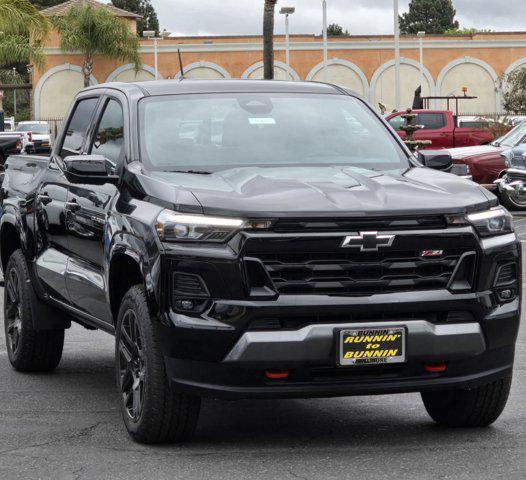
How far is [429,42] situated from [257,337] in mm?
71598

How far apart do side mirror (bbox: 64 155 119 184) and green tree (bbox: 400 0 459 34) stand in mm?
147001

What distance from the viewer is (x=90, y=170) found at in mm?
6969

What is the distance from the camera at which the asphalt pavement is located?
5828 mm

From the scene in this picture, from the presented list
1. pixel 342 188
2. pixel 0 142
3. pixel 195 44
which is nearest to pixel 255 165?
pixel 342 188

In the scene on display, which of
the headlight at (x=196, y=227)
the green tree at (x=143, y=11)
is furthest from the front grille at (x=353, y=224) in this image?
the green tree at (x=143, y=11)

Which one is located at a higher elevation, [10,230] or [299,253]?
[299,253]

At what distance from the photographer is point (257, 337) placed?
5766mm

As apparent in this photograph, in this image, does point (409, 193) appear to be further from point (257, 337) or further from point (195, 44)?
point (195, 44)

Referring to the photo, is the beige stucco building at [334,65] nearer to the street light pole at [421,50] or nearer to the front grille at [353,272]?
the street light pole at [421,50]

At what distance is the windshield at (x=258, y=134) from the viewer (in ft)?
23.0

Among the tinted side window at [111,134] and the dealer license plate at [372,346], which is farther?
the tinted side window at [111,134]

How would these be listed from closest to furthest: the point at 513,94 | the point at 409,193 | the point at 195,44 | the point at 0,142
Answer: the point at 409,193 < the point at 0,142 < the point at 513,94 < the point at 195,44

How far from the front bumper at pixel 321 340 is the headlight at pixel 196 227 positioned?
122 millimetres

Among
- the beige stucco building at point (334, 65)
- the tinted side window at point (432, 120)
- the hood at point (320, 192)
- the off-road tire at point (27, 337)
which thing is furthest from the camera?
the beige stucco building at point (334, 65)
